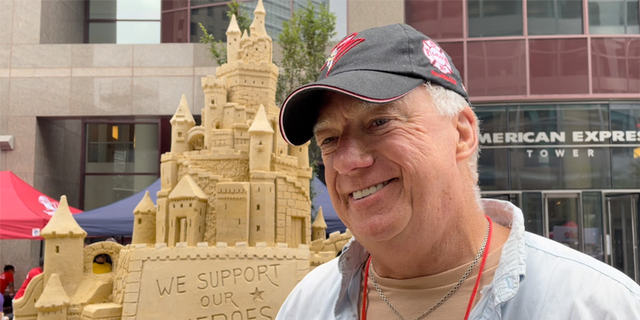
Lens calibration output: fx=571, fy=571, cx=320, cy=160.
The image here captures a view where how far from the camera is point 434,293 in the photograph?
169 cm

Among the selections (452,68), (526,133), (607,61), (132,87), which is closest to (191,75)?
(132,87)

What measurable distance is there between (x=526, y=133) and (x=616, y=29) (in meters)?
3.71

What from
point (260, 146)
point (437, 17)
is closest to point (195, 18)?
point (437, 17)

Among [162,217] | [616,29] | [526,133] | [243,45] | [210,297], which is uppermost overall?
[616,29]

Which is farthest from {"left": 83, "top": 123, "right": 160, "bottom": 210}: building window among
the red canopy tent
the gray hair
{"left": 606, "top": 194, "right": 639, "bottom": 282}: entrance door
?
the gray hair

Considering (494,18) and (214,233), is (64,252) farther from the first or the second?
(494,18)

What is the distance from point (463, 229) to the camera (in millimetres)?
1692

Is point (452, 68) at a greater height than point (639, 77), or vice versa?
point (639, 77)

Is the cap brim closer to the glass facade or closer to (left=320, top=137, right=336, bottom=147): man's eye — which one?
(left=320, top=137, right=336, bottom=147): man's eye

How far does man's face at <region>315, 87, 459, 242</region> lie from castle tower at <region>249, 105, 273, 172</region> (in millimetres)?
7471

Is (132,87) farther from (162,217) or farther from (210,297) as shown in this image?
(210,297)

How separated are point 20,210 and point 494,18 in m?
12.8

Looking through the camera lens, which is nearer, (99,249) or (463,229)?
(463,229)

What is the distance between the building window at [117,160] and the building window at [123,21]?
331 centimetres
